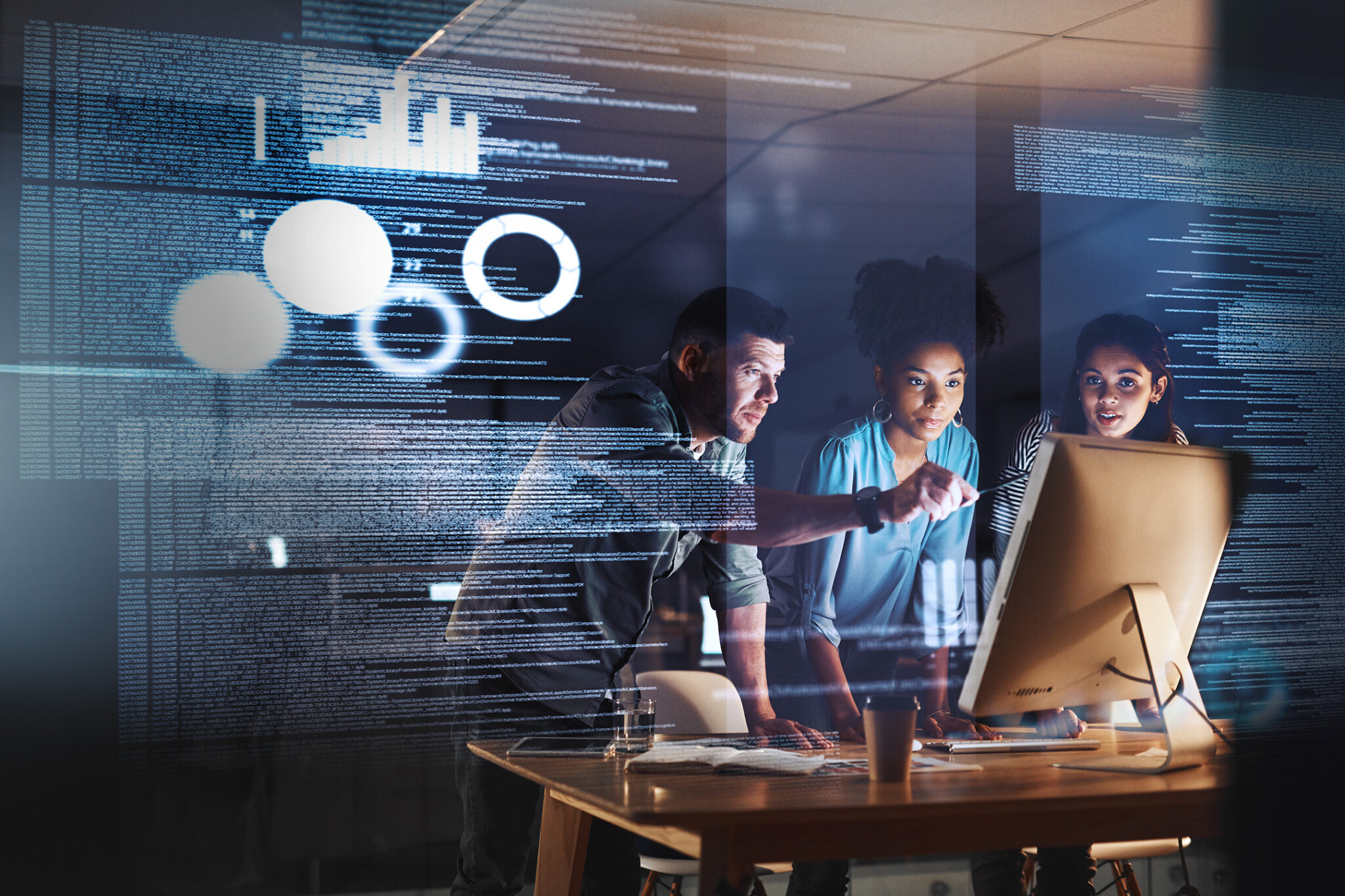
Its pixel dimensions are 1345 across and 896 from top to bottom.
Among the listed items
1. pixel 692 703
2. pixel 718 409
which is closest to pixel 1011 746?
pixel 692 703

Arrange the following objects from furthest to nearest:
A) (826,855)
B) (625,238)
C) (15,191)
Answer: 1. (625,238)
2. (15,191)
3. (826,855)

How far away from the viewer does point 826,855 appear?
130cm

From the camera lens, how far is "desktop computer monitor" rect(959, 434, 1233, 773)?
1529mm

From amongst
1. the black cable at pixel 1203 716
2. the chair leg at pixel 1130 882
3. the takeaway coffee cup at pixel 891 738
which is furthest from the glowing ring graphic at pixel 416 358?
the chair leg at pixel 1130 882

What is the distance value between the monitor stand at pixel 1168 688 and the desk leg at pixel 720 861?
665mm

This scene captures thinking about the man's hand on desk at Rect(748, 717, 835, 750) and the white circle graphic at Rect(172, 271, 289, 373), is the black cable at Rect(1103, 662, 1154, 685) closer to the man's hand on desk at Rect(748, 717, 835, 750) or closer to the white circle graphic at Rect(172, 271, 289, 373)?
the man's hand on desk at Rect(748, 717, 835, 750)

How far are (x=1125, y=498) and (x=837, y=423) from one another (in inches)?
39.7

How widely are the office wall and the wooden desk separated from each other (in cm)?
45

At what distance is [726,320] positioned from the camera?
244 centimetres

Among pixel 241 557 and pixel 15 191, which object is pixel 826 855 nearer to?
pixel 241 557

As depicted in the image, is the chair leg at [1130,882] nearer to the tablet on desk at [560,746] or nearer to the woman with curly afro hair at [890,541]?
the woman with curly afro hair at [890,541]

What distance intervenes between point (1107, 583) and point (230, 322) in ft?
5.32

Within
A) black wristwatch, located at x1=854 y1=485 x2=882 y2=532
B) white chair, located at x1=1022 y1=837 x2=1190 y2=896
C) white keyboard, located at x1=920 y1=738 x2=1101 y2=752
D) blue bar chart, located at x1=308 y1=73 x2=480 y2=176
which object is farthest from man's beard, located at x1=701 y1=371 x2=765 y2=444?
white chair, located at x1=1022 y1=837 x2=1190 y2=896

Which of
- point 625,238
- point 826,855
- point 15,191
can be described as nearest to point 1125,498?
point 826,855
